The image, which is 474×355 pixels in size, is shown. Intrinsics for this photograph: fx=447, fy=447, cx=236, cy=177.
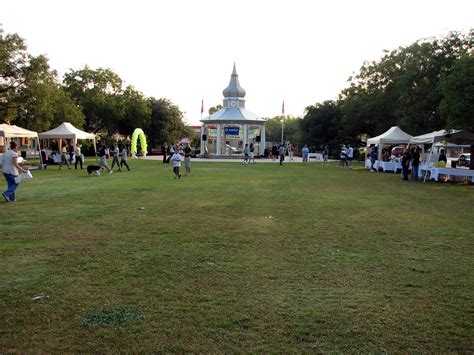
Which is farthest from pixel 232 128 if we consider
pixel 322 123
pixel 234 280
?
pixel 234 280

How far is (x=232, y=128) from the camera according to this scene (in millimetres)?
46656

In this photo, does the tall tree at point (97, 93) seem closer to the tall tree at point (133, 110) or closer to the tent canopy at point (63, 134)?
the tall tree at point (133, 110)

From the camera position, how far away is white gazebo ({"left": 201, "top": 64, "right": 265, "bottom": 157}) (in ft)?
153

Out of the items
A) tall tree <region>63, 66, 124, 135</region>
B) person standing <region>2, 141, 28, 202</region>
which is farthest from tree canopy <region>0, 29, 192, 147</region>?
person standing <region>2, 141, 28, 202</region>

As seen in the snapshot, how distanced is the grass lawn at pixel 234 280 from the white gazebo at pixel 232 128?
118 feet

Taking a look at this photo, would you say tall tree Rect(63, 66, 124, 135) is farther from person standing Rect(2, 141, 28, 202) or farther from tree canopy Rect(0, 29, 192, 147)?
person standing Rect(2, 141, 28, 202)

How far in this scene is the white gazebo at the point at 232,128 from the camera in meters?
46.7

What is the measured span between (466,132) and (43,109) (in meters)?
25.7

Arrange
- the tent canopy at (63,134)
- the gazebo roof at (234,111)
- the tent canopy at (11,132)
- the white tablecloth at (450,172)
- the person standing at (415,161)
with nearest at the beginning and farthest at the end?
the white tablecloth at (450,172) → the person standing at (415,161) → the tent canopy at (11,132) → the tent canopy at (63,134) → the gazebo roof at (234,111)

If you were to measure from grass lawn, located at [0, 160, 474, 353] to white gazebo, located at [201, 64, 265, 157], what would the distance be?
35830 mm

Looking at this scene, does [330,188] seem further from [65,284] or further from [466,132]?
[65,284]

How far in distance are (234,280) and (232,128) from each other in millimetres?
41594

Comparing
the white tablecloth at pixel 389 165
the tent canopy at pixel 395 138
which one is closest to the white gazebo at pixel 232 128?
the white tablecloth at pixel 389 165

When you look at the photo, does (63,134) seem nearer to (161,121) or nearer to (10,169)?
(10,169)
